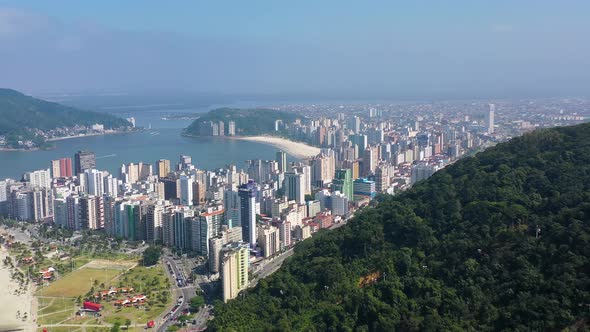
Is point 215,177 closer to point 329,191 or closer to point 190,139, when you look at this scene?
point 329,191

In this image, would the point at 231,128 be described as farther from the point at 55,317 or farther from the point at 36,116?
the point at 55,317

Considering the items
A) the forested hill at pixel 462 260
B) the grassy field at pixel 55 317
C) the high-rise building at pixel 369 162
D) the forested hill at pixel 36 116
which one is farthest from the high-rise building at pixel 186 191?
the forested hill at pixel 36 116

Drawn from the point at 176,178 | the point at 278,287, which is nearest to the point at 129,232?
the point at 176,178

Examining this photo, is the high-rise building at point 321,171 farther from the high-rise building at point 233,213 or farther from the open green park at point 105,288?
the open green park at point 105,288

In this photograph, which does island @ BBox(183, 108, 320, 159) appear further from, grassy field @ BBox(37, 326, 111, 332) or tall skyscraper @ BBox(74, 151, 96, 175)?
grassy field @ BBox(37, 326, 111, 332)

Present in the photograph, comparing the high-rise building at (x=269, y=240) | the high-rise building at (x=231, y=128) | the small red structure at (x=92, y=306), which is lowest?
the small red structure at (x=92, y=306)

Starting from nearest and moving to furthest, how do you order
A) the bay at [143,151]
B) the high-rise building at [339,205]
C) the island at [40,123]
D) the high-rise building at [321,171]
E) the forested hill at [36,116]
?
the high-rise building at [339,205] → the high-rise building at [321,171] → the bay at [143,151] → the island at [40,123] → the forested hill at [36,116]
